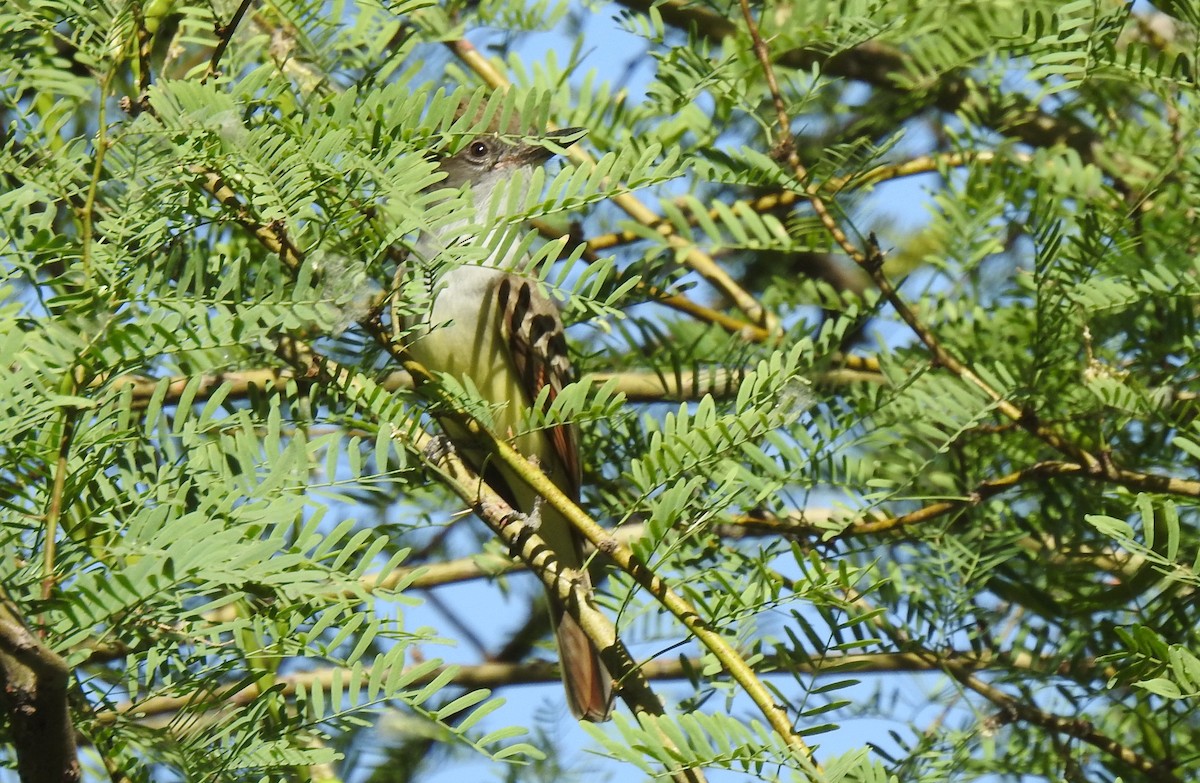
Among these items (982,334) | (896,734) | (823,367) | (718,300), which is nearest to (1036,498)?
(982,334)

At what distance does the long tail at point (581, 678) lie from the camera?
357 centimetres

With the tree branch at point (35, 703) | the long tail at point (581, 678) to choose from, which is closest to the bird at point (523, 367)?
the long tail at point (581, 678)

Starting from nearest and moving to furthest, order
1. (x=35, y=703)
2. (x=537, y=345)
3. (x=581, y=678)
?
1. (x=35, y=703)
2. (x=581, y=678)
3. (x=537, y=345)

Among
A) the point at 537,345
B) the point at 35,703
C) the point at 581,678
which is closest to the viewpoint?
the point at 35,703

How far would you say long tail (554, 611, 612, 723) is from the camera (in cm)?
357

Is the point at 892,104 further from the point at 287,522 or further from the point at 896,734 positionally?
the point at 287,522

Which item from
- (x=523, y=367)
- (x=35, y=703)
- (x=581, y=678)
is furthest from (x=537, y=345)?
(x=35, y=703)

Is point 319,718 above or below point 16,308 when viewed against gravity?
below

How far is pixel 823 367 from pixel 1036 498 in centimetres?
73

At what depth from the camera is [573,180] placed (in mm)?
1778

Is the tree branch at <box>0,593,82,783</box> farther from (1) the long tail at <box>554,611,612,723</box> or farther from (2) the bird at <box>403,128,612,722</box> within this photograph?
(1) the long tail at <box>554,611,612,723</box>

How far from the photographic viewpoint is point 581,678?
359 cm

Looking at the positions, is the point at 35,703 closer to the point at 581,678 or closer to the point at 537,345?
the point at 581,678

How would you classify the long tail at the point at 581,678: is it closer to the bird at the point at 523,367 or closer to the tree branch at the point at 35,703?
the bird at the point at 523,367
